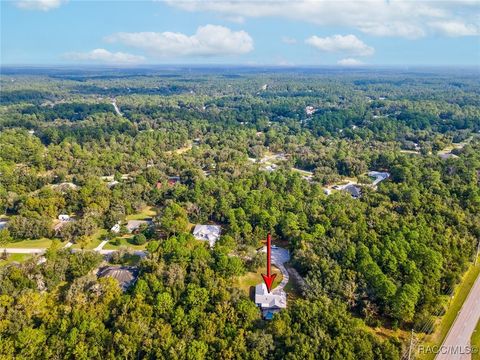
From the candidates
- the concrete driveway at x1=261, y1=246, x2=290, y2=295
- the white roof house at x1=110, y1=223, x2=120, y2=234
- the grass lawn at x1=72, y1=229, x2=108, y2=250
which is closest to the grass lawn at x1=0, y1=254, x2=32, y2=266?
the grass lawn at x1=72, y1=229, x2=108, y2=250

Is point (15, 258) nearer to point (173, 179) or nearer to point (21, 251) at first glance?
point (21, 251)

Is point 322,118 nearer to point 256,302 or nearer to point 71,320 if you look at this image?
point 256,302

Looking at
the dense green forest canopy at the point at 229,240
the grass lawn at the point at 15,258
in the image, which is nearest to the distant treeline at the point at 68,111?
the dense green forest canopy at the point at 229,240

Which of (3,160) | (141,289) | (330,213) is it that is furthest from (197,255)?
(3,160)

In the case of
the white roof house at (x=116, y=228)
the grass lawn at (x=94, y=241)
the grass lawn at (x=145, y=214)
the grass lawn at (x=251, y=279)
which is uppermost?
the white roof house at (x=116, y=228)

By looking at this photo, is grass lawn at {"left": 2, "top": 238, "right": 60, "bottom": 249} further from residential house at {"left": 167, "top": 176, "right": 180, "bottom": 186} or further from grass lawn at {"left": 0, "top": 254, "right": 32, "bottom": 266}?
residential house at {"left": 167, "top": 176, "right": 180, "bottom": 186}

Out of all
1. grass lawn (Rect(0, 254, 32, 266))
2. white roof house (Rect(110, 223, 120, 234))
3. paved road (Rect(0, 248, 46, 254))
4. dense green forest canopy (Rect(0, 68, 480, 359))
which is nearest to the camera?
dense green forest canopy (Rect(0, 68, 480, 359))

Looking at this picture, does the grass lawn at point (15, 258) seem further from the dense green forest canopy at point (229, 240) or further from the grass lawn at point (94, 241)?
the grass lawn at point (94, 241)
